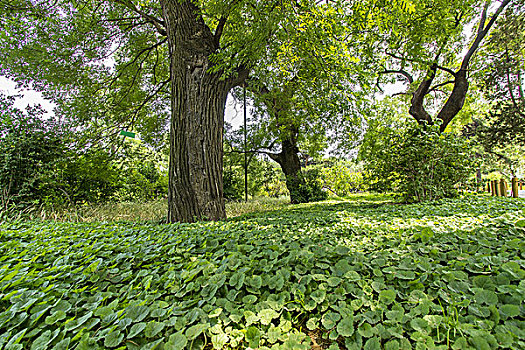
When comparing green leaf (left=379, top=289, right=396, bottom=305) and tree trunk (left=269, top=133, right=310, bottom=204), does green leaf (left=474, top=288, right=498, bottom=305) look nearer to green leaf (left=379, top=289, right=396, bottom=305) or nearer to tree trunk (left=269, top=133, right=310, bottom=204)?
green leaf (left=379, top=289, right=396, bottom=305)

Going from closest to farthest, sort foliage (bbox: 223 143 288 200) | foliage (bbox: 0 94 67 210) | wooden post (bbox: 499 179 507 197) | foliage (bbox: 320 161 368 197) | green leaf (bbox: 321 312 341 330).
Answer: green leaf (bbox: 321 312 341 330)
foliage (bbox: 0 94 67 210)
wooden post (bbox: 499 179 507 197)
foliage (bbox: 223 143 288 200)
foliage (bbox: 320 161 368 197)

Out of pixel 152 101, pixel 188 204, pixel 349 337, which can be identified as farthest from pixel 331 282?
pixel 152 101

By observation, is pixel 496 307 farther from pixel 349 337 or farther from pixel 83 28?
pixel 83 28

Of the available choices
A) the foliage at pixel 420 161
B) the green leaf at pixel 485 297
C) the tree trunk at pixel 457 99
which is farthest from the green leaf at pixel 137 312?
the tree trunk at pixel 457 99

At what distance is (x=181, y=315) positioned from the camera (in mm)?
1014

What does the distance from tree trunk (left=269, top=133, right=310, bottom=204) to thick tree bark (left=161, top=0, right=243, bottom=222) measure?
5.79 meters

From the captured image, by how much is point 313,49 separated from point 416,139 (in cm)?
326

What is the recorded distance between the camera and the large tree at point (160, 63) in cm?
353

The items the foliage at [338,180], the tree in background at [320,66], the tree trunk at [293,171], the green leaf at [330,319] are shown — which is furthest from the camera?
the foliage at [338,180]

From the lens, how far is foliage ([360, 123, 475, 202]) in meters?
5.00

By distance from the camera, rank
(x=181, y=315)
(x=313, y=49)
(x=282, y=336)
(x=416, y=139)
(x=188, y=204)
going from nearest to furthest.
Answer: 1. (x=282, y=336)
2. (x=181, y=315)
3. (x=313, y=49)
4. (x=188, y=204)
5. (x=416, y=139)

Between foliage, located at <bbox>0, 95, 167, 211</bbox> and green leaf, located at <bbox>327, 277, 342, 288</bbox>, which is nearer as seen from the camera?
green leaf, located at <bbox>327, 277, 342, 288</bbox>

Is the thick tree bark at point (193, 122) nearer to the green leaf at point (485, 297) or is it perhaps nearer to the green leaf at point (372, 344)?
the green leaf at point (372, 344)

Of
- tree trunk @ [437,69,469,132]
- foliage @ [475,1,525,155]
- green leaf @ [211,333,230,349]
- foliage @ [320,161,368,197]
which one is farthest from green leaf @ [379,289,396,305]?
foliage @ [475,1,525,155]
